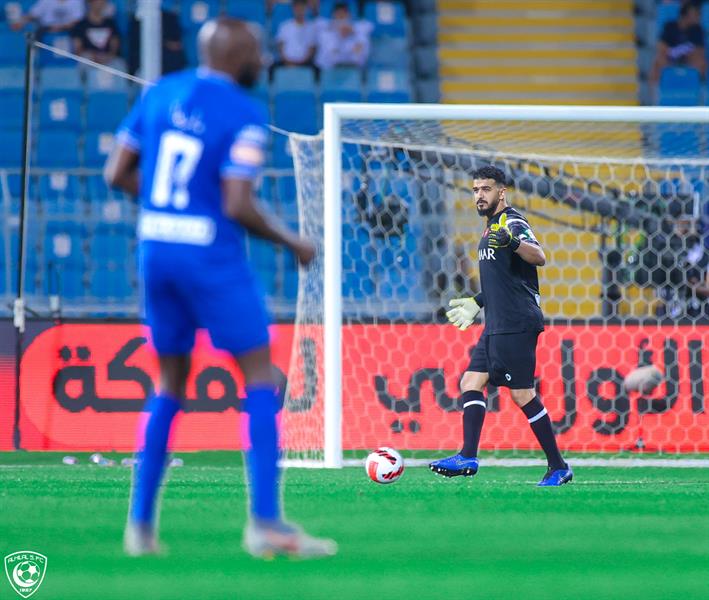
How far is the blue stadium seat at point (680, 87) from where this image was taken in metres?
15.5

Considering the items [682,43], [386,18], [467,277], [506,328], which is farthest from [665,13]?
[506,328]

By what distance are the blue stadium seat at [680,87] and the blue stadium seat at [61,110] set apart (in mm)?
6384

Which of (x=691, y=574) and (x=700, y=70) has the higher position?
(x=700, y=70)

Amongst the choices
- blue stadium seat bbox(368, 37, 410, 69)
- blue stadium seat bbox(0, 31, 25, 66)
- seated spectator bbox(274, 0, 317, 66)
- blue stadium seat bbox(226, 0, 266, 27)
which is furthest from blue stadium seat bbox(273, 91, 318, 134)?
blue stadium seat bbox(0, 31, 25, 66)

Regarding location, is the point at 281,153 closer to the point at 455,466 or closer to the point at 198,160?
the point at 455,466

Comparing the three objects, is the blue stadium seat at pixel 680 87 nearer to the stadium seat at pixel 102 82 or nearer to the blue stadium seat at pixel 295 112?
the blue stadium seat at pixel 295 112

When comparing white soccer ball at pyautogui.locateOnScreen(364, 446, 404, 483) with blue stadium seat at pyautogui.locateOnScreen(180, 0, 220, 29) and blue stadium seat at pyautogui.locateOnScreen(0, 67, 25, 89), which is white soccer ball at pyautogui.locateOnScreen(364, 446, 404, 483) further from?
blue stadium seat at pyautogui.locateOnScreen(180, 0, 220, 29)

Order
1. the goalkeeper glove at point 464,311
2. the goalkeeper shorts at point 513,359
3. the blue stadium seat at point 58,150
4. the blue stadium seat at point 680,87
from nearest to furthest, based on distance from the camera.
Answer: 1. the goalkeeper shorts at point 513,359
2. the goalkeeper glove at point 464,311
3. the blue stadium seat at point 58,150
4. the blue stadium seat at point 680,87

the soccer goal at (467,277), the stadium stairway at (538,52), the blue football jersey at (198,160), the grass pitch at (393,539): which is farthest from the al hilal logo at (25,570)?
the stadium stairway at (538,52)

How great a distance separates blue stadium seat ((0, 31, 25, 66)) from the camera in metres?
15.2

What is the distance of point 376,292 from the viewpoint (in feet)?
36.3

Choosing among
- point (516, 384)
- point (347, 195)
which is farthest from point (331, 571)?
point (347, 195)

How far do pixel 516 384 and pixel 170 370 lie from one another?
11.1ft

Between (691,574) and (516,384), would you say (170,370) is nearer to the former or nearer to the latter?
(691,574)
